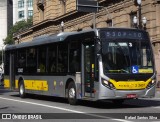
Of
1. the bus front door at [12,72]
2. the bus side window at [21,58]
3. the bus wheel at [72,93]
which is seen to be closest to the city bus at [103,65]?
the bus wheel at [72,93]

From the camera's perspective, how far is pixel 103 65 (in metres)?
17.6

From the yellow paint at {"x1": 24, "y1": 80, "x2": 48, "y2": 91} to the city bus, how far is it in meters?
0.92

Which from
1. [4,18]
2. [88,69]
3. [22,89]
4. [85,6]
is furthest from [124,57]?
[4,18]

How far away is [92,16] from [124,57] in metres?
31.5

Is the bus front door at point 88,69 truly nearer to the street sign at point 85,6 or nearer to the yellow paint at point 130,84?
the yellow paint at point 130,84

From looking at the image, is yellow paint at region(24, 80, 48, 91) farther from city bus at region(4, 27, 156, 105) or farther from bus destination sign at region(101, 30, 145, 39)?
bus destination sign at region(101, 30, 145, 39)

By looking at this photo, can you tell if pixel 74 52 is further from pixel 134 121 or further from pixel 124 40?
pixel 134 121

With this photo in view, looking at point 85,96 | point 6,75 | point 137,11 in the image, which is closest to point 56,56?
point 85,96

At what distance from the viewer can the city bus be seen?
57.8ft

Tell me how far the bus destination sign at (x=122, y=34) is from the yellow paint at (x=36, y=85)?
18.4 feet

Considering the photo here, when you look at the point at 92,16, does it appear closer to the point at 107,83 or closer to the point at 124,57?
the point at 124,57

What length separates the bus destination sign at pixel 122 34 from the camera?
709 inches

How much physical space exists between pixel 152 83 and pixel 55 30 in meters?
44.4

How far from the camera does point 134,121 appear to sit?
13500 mm
